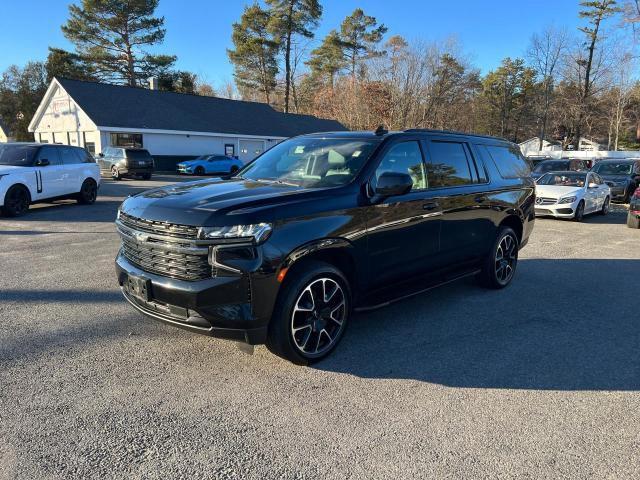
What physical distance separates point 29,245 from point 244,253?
6.93 meters

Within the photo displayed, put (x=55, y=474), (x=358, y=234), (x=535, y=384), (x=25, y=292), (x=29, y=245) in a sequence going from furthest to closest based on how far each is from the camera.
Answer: (x=29, y=245) < (x=25, y=292) < (x=358, y=234) < (x=535, y=384) < (x=55, y=474)

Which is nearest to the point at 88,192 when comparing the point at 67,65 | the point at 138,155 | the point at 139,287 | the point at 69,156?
the point at 69,156

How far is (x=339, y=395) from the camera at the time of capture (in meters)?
3.51

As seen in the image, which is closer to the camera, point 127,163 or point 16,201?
point 16,201

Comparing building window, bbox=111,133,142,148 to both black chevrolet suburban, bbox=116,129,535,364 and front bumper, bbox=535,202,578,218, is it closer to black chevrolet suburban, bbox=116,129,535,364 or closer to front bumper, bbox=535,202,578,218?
front bumper, bbox=535,202,578,218

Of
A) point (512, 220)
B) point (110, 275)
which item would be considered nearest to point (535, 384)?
point (512, 220)

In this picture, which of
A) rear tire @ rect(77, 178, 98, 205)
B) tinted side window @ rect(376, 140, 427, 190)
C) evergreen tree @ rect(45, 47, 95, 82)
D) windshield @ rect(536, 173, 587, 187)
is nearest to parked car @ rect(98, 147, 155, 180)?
rear tire @ rect(77, 178, 98, 205)

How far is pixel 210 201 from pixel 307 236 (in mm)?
809

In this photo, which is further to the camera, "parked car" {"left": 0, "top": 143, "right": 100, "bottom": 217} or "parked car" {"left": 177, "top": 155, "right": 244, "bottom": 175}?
"parked car" {"left": 177, "top": 155, "right": 244, "bottom": 175}

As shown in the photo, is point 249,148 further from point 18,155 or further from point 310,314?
point 310,314

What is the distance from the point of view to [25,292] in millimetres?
5719

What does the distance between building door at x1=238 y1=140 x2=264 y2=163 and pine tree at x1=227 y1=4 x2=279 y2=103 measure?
1612 cm

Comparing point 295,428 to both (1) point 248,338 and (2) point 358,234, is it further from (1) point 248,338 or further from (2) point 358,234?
(2) point 358,234

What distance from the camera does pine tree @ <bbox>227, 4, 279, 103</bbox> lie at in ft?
171
